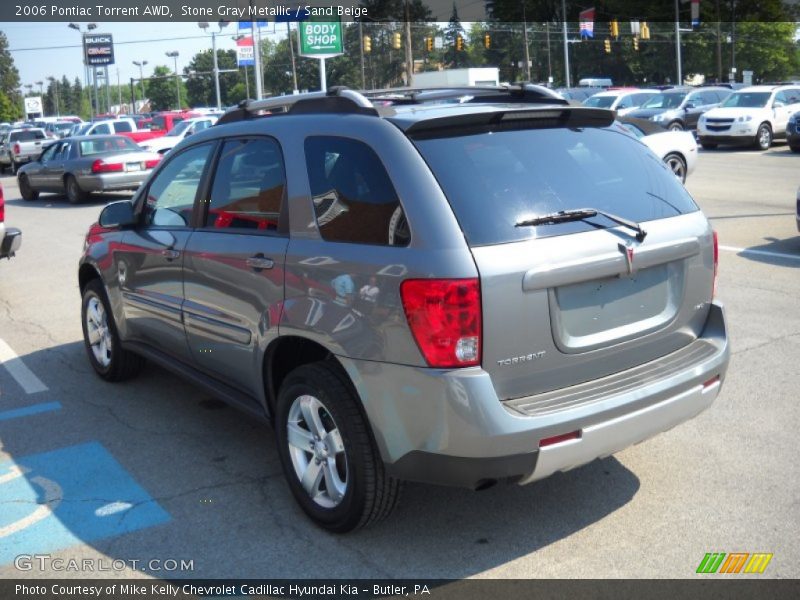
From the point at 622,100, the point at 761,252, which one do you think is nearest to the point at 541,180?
the point at 761,252

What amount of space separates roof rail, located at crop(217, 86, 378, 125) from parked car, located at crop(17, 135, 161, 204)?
1461cm

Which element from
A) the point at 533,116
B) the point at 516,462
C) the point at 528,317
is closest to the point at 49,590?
the point at 516,462

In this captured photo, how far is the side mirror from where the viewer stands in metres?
5.55

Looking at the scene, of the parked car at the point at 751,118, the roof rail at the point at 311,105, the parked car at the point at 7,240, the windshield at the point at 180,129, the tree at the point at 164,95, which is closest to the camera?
the roof rail at the point at 311,105

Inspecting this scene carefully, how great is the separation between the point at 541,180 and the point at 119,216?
299 cm

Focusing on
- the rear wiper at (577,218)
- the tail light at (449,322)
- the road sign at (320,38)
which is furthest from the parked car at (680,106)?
the tail light at (449,322)

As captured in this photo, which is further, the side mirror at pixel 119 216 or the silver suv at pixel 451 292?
the side mirror at pixel 119 216

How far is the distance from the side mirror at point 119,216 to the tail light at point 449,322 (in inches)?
113

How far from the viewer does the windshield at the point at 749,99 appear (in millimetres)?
25984

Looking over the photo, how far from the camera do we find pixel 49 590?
360 centimetres

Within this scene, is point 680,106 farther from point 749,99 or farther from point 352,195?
point 352,195

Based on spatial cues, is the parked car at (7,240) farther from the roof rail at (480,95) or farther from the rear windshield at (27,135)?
the rear windshield at (27,135)

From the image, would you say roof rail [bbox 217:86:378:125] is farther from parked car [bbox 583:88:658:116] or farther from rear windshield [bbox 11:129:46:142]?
rear windshield [bbox 11:129:46:142]

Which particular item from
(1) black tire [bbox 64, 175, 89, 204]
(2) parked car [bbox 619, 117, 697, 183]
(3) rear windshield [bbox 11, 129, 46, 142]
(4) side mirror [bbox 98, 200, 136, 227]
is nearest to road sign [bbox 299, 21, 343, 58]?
(1) black tire [bbox 64, 175, 89, 204]
